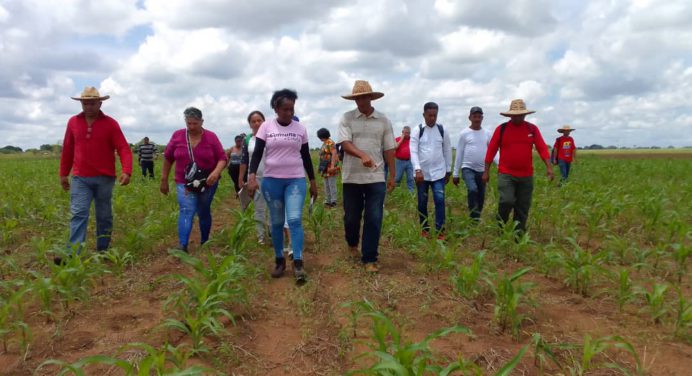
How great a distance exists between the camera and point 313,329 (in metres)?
3.10

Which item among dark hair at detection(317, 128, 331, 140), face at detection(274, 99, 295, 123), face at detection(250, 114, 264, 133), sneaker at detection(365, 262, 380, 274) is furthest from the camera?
dark hair at detection(317, 128, 331, 140)

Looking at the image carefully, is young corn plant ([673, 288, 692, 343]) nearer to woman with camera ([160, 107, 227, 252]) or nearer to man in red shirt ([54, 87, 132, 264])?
woman with camera ([160, 107, 227, 252])

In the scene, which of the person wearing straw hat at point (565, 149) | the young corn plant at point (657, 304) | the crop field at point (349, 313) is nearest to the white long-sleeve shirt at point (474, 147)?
the crop field at point (349, 313)

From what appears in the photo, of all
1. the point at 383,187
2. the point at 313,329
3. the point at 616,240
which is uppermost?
the point at 383,187

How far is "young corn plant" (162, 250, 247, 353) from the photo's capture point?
8.79 ft

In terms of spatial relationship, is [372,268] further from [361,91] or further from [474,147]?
[474,147]

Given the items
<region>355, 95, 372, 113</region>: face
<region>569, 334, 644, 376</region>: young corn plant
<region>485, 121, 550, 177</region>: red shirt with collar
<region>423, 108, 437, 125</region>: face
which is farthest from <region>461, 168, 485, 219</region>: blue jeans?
<region>569, 334, 644, 376</region>: young corn plant

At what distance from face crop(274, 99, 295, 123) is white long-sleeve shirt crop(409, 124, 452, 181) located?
1.99 metres

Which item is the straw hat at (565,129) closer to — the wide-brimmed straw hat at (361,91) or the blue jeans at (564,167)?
the blue jeans at (564,167)

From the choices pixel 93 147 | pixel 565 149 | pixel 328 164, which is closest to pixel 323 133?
pixel 328 164

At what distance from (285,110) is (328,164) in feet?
13.5

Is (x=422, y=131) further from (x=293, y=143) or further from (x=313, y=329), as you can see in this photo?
(x=313, y=329)

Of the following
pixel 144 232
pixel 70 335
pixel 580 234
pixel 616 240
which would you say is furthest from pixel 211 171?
pixel 580 234

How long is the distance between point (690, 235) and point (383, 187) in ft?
11.5
